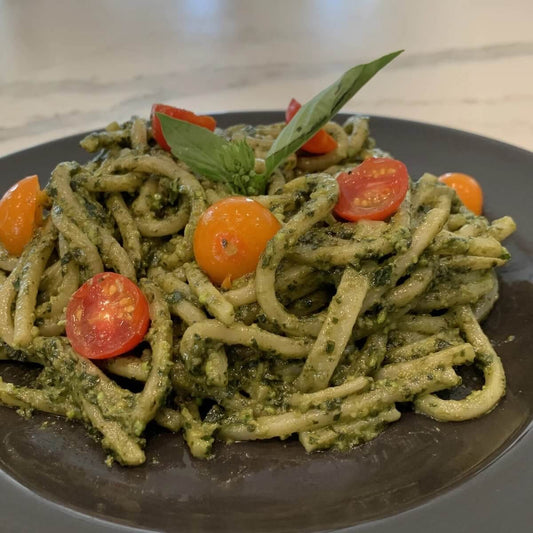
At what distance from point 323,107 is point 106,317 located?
4.19 ft

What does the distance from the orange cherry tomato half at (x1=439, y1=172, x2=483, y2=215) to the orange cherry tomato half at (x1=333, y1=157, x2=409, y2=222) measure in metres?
0.98

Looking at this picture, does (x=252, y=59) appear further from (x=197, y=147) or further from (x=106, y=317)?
(x=106, y=317)

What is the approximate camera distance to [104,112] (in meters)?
6.19

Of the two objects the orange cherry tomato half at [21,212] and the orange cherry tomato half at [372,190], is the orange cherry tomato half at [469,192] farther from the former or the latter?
the orange cherry tomato half at [21,212]

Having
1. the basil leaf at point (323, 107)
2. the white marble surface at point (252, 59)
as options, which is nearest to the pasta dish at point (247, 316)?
the basil leaf at point (323, 107)

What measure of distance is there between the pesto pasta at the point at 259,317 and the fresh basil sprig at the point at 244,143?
143mm

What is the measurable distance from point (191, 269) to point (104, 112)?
3720 mm

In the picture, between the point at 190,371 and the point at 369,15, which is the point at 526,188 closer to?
the point at 190,371

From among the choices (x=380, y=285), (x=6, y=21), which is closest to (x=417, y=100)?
(x=380, y=285)

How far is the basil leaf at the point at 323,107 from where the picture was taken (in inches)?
113

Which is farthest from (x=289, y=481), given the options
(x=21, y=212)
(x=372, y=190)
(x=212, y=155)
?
(x=21, y=212)

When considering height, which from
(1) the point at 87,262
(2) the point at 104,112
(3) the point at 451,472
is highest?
(1) the point at 87,262

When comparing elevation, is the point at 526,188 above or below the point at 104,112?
above

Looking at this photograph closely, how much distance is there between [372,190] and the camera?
10.00ft
